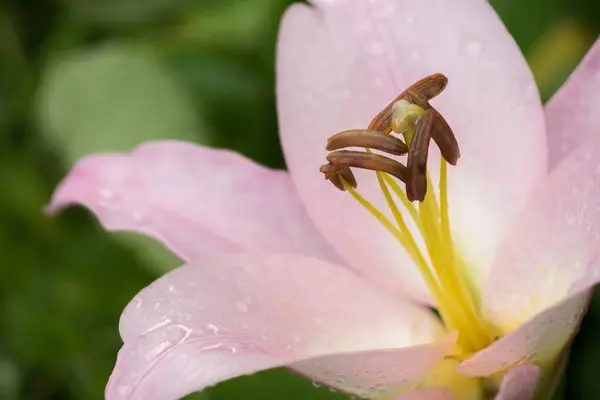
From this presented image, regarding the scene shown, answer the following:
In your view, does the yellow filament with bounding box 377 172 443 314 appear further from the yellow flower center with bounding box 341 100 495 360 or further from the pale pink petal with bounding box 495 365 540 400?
the pale pink petal with bounding box 495 365 540 400

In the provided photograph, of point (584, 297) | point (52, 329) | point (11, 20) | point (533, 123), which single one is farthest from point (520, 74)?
point (11, 20)

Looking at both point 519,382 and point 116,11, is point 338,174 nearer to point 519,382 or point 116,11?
point 519,382

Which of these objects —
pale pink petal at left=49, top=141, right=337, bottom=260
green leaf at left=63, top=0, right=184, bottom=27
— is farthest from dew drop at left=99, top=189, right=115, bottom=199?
green leaf at left=63, top=0, right=184, bottom=27

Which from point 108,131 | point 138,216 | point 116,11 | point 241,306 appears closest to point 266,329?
point 241,306

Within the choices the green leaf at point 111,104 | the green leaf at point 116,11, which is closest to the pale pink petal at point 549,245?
the green leaf at point 111,104

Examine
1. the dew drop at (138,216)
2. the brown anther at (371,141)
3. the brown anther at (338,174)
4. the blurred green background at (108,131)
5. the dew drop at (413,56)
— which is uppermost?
the dew drop at (413,56)

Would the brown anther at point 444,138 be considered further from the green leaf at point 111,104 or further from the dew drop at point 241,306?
the green leaf at point 111,104

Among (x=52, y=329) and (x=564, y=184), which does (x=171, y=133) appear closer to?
(x=52, y=329)
